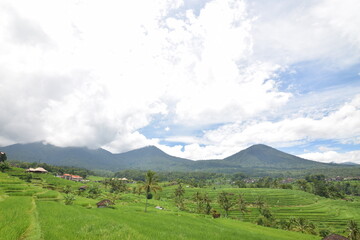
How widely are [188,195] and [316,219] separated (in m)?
86.7

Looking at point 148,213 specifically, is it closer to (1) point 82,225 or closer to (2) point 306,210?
(1) point 82,225

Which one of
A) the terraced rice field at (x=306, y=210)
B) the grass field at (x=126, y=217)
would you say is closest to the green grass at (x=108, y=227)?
the grass field at (x=126, y=217)

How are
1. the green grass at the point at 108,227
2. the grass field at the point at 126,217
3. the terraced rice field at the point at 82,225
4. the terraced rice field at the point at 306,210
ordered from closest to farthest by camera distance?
the terraced rice field at the point at 82,225 < the green grass at the point at 108,227 < the grass field at the point at 126,217 < the terraced rice field at the point at 306,210

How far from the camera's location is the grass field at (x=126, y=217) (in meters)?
16.2

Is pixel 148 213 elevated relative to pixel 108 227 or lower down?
lower down

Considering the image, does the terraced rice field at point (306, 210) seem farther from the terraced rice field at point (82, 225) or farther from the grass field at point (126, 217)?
the terraced rice field at point (82, 225)

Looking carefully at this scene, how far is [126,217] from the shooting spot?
34.3 meters

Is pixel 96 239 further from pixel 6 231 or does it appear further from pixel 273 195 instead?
pixel 273 195

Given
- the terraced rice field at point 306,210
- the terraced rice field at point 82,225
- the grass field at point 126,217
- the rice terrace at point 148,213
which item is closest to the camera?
the terraced rice field at point 82,225

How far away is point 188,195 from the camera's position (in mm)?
157500

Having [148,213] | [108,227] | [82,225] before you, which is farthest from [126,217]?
[108,227]

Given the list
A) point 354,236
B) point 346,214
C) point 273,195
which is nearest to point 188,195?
point 273,195

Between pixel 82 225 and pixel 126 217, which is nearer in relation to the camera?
pixel 82 225

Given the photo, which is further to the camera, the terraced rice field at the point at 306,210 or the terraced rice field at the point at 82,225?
the terraced rice field at the point at 306,210
